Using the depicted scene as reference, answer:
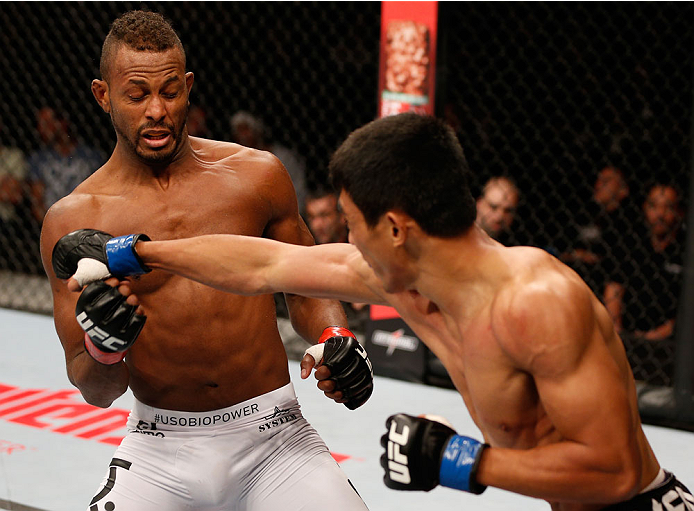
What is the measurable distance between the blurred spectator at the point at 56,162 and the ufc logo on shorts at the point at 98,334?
344cm

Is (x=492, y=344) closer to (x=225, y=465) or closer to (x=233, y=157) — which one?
(x=225, y=465)

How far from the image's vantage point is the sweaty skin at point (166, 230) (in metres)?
1.79

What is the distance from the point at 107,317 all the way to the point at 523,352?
72 cm

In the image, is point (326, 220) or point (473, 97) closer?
point (326, 220)

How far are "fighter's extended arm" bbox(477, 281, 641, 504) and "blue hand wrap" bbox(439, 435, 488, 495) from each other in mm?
26

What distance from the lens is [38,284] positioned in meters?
5.22

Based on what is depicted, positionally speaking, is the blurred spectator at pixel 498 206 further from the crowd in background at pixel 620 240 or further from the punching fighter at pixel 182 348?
the punching fighter at pixel 182 348

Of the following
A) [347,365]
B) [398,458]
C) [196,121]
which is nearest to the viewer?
[398,458]

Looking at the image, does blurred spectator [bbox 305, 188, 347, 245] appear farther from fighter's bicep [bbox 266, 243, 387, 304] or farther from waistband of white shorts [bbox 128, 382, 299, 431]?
fighter's bicep [bbox 266, 243, 387, 304]

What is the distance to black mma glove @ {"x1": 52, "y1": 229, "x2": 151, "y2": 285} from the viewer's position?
1.56 meters

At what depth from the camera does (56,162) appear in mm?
4977

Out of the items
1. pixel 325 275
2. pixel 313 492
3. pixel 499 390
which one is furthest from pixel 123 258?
pixel 499 390

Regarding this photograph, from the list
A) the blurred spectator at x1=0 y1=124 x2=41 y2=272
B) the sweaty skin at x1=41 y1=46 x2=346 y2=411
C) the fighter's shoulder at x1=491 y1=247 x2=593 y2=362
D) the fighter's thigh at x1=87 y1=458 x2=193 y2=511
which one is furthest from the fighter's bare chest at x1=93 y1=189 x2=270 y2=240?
the blurred spectator at x1=0 y1=124 x2=41 y2=272

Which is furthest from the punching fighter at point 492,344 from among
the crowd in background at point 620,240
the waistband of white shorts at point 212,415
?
the crowd in background at point 620,240
